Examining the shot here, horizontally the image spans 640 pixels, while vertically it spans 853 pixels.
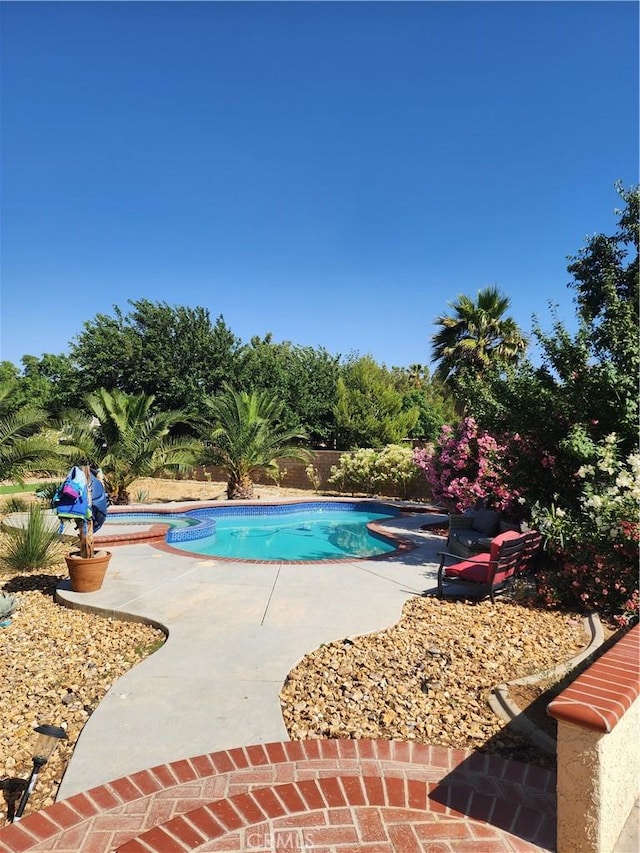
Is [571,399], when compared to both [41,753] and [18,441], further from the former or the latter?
[18,441]

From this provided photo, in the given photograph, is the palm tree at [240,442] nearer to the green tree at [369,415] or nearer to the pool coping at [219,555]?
the pool coping at [219,555]

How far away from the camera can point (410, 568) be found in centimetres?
892

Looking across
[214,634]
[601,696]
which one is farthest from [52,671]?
[601,696]

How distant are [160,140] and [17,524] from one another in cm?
935

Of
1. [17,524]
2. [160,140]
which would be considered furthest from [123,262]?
[17,524]

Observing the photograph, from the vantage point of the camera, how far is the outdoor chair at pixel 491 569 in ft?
21.6

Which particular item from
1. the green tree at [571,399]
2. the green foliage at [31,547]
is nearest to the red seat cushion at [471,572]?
the green tree at [571,399]

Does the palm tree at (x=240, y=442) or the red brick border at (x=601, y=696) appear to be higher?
the palm tree at (x=240, y=442)

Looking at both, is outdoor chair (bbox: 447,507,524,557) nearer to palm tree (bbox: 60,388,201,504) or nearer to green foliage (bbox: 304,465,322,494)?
palm tree (bbox: 60,388,201,504)

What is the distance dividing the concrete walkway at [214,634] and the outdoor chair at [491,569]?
65 cm

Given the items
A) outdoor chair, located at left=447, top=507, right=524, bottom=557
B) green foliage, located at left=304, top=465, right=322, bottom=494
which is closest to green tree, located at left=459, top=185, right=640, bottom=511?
outdoor chair, located at left=447, top=507, right=524, bottom=557

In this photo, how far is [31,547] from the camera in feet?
27.4

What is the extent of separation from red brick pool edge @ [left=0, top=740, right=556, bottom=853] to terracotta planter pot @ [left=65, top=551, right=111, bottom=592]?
437 cm

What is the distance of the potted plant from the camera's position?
21.5 ft
